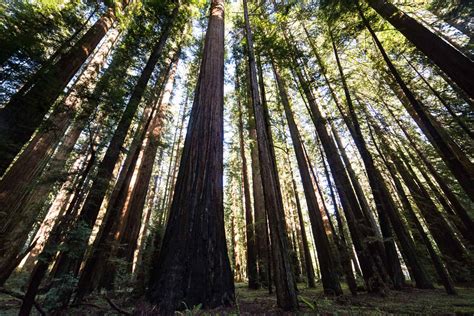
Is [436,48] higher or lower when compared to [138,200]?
higher

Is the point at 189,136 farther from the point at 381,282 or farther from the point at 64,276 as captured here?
the point at 381,282

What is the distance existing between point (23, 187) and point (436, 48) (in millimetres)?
9075

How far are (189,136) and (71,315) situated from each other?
279 cm

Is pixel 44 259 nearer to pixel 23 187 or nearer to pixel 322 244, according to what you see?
pixel 23 187

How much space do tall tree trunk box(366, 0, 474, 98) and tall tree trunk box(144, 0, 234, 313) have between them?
4.01m

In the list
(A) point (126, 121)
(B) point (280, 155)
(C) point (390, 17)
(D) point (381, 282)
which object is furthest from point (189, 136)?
(B) point (280, 155)

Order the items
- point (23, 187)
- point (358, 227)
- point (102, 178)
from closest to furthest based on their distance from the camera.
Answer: point (102, 178), point (358, 227), point (23, 187)

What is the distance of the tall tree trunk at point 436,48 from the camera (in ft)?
10.5

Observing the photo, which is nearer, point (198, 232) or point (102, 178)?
point (198, 232)

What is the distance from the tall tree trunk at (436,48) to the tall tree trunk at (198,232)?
401cm

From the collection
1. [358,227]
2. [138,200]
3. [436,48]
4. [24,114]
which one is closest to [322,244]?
[358,227]

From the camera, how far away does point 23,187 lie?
4613 millimetres

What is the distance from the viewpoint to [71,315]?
247 cm

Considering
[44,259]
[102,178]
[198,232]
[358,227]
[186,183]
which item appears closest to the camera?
[44,259]
